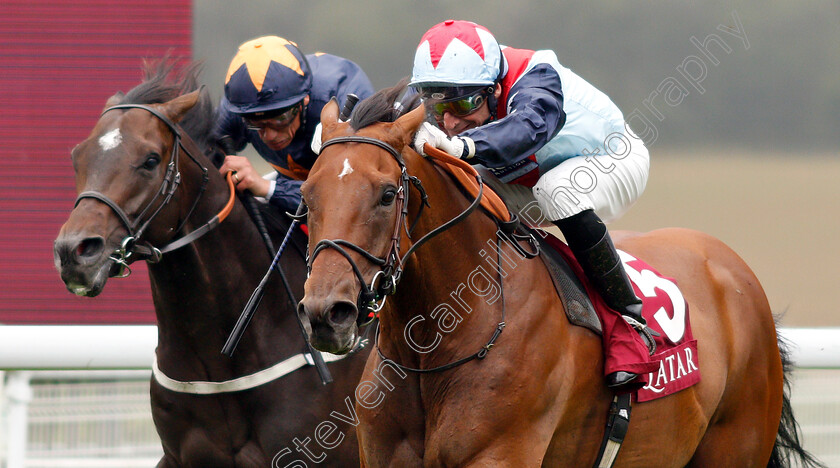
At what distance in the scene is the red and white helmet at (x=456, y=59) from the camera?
2.73m

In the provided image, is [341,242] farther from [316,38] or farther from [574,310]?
[316,38]

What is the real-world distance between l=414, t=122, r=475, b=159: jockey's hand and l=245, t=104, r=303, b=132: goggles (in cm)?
104

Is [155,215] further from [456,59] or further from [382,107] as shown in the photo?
[456,59]

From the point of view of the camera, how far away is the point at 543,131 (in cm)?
264

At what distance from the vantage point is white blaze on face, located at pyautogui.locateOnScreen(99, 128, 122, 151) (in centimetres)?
286

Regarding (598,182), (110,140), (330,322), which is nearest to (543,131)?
(598,182)

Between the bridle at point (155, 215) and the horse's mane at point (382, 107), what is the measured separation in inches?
34.9

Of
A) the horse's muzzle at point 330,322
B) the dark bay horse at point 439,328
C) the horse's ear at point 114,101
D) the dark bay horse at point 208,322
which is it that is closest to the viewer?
the horse's muzzle at point 330,322

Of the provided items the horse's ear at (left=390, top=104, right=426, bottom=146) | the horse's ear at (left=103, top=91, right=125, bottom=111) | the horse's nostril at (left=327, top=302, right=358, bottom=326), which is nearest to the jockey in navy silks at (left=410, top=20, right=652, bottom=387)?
the horse's ear at (left=390, top=104, right=426, bottom=146)

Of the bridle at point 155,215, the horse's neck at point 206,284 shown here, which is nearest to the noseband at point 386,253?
the bridle at point 155,215

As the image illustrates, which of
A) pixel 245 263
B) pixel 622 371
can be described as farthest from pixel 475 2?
pixel 622 371

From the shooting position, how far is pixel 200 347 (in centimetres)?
309

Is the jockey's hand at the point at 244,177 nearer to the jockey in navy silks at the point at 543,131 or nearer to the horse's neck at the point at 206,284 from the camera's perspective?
the horse's neck at the point at 206,284

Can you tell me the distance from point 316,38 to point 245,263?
3.86 m
